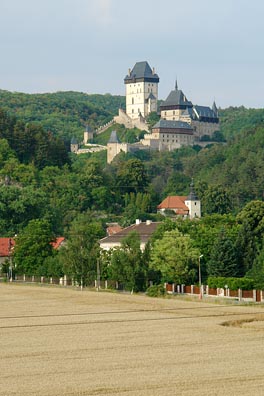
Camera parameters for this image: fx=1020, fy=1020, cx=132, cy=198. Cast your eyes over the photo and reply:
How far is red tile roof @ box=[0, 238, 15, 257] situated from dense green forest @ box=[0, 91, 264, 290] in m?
3.69

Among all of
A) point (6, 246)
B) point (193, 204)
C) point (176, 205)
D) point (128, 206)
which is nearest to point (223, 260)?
point (6, 246)

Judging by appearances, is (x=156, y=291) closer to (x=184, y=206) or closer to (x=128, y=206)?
(x=184, y=206)

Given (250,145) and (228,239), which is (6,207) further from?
(250,145)

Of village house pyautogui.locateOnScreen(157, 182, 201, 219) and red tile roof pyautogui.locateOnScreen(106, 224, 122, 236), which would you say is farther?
village house pyautogui.locateOnScreen(157, 182, 201, 219)

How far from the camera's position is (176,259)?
7281cm

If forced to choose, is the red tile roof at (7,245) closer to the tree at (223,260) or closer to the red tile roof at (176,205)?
the red tile roof at (176,205)

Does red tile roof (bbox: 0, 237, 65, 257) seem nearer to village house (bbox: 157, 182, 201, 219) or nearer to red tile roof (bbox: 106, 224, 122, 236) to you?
red tile roof (bbox: 106, 224, 122, 236)

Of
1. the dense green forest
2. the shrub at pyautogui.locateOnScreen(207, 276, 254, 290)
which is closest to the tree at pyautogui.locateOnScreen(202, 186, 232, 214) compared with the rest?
the dense green forest

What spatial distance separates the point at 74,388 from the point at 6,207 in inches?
Result: 3604

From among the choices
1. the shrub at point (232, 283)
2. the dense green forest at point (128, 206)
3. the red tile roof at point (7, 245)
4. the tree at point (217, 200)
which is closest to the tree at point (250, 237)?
the dense green forest at point (128, 206)

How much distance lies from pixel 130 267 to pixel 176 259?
12.5 ft

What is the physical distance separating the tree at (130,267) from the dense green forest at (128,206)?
7 cm

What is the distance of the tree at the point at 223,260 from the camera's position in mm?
70688

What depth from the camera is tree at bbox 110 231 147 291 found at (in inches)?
2793
